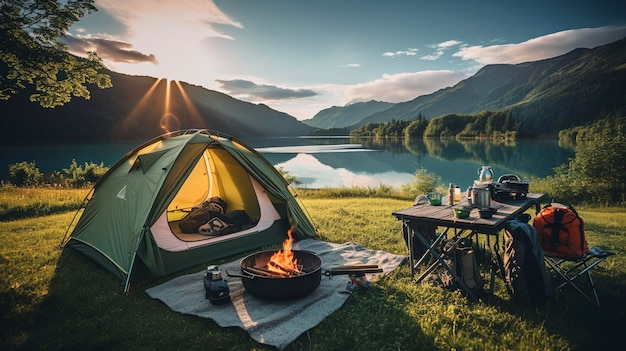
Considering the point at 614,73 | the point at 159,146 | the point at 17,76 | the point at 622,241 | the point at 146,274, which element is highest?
the point at 614,73

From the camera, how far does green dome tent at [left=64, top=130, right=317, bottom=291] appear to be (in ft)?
17.4

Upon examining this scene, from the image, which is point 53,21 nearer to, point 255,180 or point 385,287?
point 255,180

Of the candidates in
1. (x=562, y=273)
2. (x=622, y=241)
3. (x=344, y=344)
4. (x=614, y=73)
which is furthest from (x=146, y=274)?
(x=614, y=73)

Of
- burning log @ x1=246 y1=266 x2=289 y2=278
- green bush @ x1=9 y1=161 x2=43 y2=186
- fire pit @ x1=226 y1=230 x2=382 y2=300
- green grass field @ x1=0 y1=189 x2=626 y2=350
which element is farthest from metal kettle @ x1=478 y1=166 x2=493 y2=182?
green bush @ x1=9 y1=161 x2=43 y2=186

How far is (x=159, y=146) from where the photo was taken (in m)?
6.73

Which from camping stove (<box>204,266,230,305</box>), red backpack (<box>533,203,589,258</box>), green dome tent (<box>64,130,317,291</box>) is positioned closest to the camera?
red backpack (<box>533,203,589,258</box>)

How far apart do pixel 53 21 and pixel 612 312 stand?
47.0 ft

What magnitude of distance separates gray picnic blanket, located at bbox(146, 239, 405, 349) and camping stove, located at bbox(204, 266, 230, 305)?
72 mm

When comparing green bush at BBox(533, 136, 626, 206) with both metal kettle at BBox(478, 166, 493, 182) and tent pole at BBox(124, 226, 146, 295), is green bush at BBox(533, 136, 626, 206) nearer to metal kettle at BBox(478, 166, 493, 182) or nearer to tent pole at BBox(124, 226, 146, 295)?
metal kettle at BBox(478, 166, 493, 182)

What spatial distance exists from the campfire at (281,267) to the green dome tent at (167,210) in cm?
175

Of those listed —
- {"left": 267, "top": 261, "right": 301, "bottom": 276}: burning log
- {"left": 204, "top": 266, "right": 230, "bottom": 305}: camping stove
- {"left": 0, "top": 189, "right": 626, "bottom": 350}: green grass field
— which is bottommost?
{"left": 0, "top": 189, "right": 626, "bottom": 350}: green grass field

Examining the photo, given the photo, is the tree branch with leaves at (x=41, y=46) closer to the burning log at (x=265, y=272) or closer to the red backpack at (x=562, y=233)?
the burning log at (x=265, y=272)

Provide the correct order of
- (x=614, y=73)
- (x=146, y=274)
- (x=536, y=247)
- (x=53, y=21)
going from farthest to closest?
(x=614, y=73) → (x=53, y=21) → (x=146, y=274) → (x=536, y=247)

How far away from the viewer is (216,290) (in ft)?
14.2
